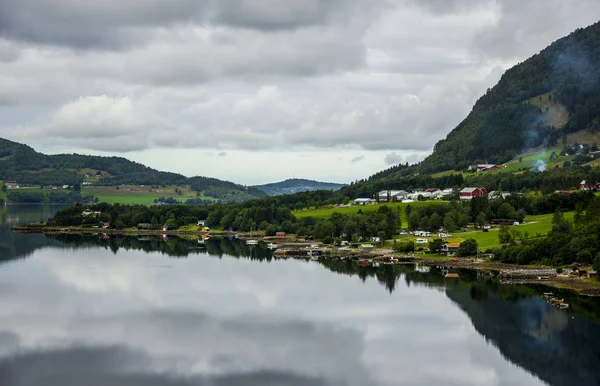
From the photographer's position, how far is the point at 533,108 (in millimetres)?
142375

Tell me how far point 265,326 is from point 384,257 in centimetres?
2881

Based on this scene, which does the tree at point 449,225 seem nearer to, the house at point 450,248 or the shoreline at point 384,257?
the shoreline at point 384,257

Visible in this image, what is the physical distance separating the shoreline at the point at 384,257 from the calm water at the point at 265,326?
222cm

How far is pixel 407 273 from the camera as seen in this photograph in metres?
58.1

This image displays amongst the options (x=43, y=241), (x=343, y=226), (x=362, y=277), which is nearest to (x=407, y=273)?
(x=362, y=277)

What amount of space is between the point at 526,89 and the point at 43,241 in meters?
108

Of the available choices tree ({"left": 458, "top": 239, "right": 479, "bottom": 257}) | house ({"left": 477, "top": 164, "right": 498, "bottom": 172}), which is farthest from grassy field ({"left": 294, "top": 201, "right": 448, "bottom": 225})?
house ({"left": 477, "top": 164, "right": 498, "bottom": 172})

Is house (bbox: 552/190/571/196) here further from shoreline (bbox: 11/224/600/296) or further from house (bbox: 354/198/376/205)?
house (bbox: 354/198/376/205)

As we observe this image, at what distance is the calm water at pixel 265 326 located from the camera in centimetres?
3142

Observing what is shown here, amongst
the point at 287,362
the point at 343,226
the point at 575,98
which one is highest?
the point at 575,98

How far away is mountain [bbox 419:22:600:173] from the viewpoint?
433ft

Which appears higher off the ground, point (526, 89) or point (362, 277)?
point (526, 89)

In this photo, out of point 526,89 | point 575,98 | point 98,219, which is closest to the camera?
point 98,219

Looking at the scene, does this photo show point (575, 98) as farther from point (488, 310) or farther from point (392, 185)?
point (488, 310)
